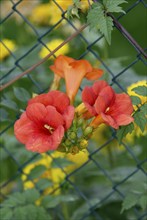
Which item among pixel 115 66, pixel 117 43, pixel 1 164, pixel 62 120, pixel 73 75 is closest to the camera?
pixel 62 120

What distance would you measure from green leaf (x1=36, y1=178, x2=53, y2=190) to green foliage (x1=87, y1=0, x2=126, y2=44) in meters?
0.75

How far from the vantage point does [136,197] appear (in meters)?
2.53

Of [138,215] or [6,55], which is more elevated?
[6,55]

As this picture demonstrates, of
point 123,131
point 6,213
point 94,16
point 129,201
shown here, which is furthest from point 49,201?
point 94,16

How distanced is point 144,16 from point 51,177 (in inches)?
89.8

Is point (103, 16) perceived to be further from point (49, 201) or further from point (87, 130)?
point (49, 201)

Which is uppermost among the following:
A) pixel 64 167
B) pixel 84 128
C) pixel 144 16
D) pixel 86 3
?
pixel 86 3

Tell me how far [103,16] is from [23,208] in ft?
2.50

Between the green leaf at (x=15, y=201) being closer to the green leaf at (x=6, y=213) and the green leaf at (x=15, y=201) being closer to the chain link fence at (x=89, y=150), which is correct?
A: the green leaf at (x=6, y=213)

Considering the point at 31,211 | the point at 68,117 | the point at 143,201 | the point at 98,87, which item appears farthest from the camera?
the point at 31,211

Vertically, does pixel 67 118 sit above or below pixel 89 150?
above

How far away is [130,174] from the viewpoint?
275 cm

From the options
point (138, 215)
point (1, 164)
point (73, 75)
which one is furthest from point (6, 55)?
point (73, 75)

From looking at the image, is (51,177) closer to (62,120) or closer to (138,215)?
(138,215)
